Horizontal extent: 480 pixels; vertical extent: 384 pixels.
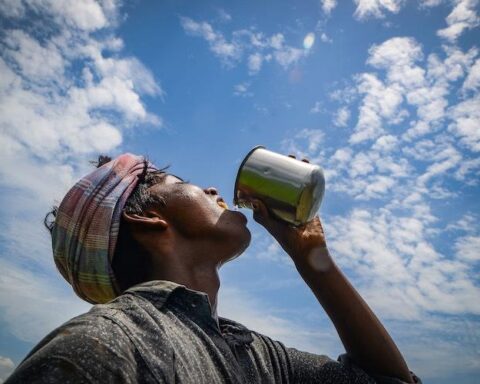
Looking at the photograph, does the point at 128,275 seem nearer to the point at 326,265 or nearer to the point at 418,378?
the point at 326,265

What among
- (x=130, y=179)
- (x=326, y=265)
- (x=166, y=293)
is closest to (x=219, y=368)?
(x=166, y=293)

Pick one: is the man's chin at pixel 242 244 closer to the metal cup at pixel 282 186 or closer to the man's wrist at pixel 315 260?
the metal cup at pixel 282 186

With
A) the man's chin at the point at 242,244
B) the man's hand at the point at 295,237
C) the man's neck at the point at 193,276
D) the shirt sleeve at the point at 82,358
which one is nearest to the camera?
the shirt sleeve at the point at 82,358

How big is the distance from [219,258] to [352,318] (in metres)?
0.87

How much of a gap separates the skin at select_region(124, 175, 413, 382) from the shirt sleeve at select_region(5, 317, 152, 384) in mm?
865

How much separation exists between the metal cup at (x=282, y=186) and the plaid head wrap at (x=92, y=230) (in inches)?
28.5

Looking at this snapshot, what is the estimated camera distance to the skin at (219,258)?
A: 2.31 metres

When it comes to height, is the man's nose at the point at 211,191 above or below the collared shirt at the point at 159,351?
above

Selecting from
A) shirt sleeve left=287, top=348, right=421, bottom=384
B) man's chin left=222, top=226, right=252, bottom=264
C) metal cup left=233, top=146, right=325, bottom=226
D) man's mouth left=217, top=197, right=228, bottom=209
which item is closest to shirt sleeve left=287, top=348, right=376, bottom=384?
shirt sleeve left=287, top=348, right=421, bottom=384

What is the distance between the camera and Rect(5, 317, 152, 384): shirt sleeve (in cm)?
116

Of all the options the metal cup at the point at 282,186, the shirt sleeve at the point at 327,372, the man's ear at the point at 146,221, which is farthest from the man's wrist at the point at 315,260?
the man's ear at the point at 146,221

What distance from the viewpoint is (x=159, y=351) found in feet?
4.69

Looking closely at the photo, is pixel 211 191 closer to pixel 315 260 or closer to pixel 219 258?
pixel 219 258

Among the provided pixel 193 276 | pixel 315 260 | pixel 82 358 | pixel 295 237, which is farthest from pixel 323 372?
pixel 82 358
